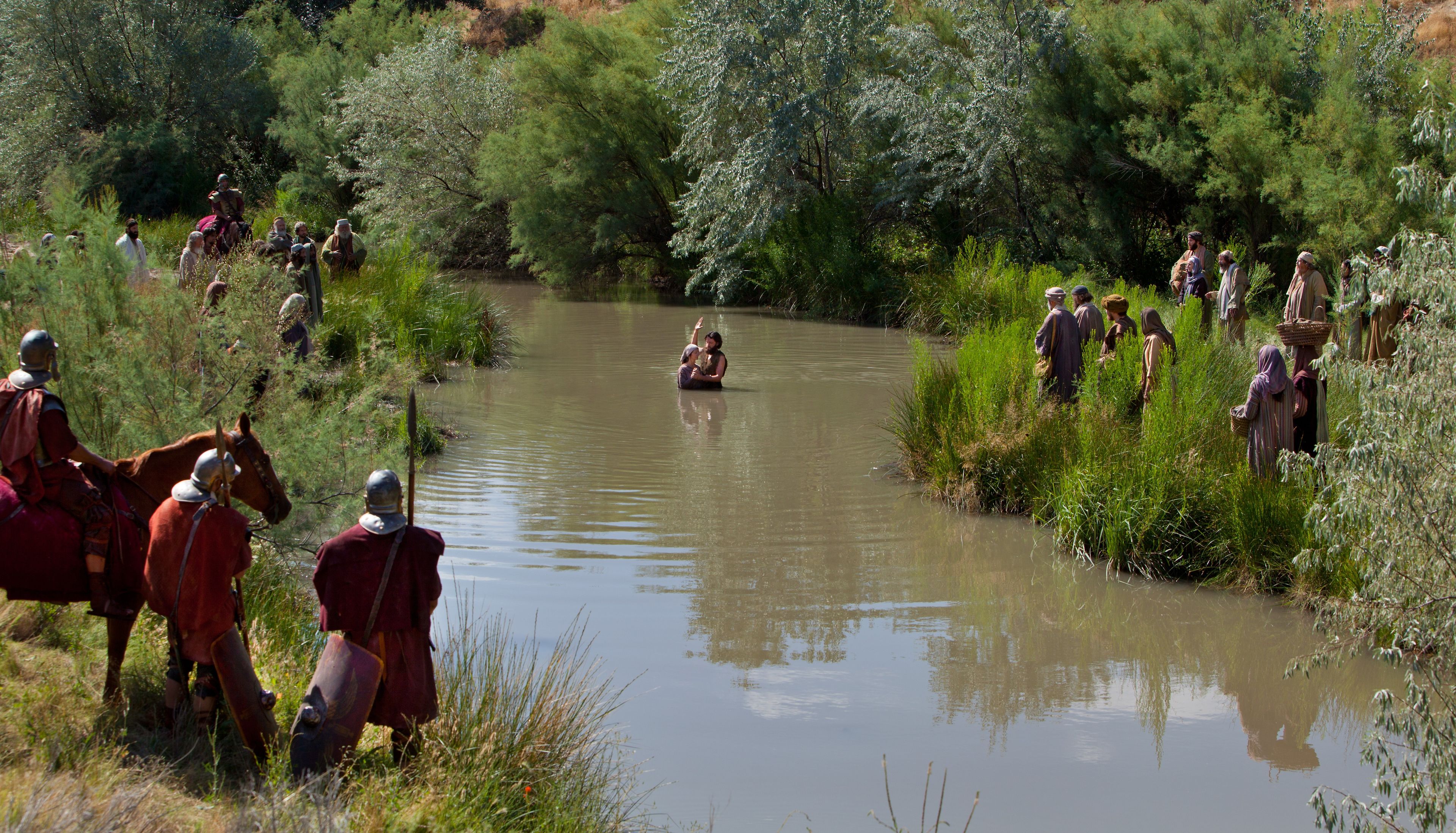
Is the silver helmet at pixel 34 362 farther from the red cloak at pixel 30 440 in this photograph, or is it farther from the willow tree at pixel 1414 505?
the willow tree at pixel 1414 505

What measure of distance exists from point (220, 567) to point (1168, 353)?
8.42 m

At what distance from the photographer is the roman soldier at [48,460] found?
5.32 meters

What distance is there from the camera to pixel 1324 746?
6.91 metres

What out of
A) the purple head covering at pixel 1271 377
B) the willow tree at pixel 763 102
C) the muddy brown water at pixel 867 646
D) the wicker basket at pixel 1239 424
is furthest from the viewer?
the willow tree at pixel 763 102

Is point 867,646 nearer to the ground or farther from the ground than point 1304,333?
nearer to the ground

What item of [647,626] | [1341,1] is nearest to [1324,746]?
[647,626]

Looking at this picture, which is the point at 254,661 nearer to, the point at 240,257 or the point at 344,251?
the point at 240,257

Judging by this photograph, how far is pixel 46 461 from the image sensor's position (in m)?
5.38

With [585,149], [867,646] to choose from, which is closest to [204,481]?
[867,646]

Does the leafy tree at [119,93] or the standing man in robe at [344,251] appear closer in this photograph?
the standing man in robe at [344,251]

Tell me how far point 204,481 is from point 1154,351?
340 inches

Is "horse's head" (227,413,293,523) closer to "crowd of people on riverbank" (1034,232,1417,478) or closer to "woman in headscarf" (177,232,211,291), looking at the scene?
"crowd of people on riverbank" (1034,232,1417,478)

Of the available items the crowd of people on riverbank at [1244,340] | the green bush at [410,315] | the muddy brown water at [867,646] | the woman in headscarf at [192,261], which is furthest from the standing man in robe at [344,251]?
the crowd of people on riverbank at [1244,340]

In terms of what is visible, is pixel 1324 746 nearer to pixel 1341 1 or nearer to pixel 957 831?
pixel 957 831
